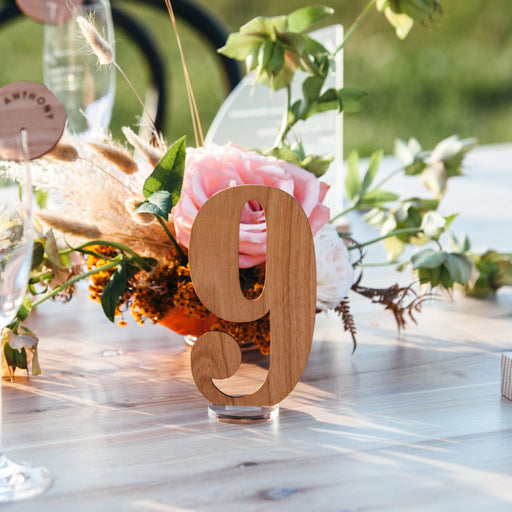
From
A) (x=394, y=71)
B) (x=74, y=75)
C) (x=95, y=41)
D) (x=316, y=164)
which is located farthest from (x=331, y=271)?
(x=394, y=71)

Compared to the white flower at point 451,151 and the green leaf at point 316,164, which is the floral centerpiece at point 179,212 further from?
the white flower at point 451,151

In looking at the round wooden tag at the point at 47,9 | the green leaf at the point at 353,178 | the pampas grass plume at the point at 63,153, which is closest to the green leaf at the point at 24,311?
the pampas grass plume at the point at 63,153

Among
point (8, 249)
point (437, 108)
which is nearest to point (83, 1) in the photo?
point (8, 249)

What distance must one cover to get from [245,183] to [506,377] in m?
0.33

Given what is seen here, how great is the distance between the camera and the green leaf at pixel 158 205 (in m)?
0.74

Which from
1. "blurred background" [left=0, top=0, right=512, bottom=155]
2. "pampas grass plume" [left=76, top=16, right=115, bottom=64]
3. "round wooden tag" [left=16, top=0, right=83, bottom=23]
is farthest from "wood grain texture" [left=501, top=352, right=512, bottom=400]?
"blurred background" [left=0, top=0, right=512, bottom=155]

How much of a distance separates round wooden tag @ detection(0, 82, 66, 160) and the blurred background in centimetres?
501

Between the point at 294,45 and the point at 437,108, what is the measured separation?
538cm

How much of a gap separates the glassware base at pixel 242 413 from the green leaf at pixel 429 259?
12.1 inches

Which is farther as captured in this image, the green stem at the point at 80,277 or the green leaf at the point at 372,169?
the green leaf at the point at 372,169

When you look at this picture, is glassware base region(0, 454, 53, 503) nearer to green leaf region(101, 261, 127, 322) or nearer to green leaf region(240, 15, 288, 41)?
green leaf region(101, 261, 127, 322)

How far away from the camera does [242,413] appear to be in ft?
2.49

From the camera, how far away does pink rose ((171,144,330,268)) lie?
0.80 m

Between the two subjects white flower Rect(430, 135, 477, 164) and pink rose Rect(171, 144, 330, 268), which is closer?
pink rose Rect(171, 144, 330, 268)
